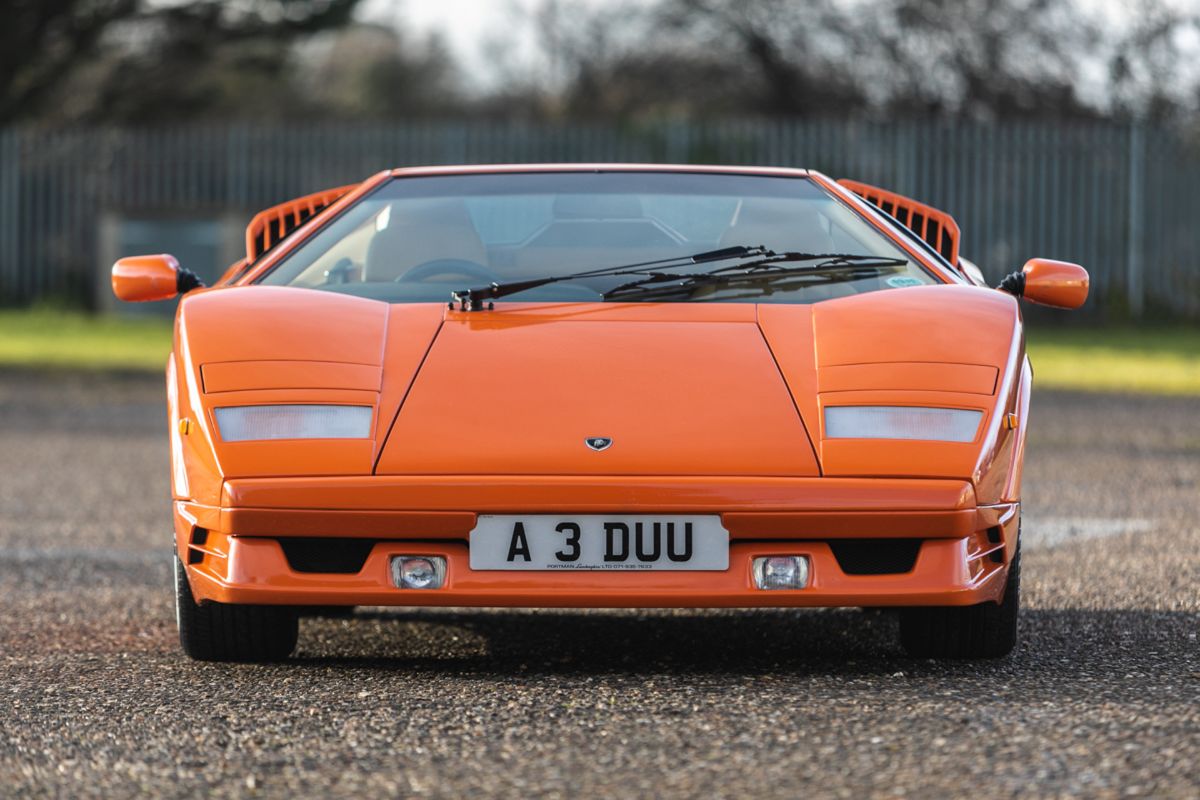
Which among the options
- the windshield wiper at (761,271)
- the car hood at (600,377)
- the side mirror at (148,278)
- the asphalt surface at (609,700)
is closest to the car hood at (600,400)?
the car hood at (600,377)

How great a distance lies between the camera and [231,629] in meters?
4.09

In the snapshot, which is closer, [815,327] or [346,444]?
[346,444]

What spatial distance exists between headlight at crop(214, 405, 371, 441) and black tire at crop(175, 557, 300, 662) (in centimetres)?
39

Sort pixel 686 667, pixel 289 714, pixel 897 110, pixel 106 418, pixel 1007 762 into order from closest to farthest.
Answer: pixel 1007 762
pixel 289 714
pixel 686 667
pixel 106 418
pixel 897 110

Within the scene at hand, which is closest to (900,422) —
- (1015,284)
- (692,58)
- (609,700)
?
(609,700)

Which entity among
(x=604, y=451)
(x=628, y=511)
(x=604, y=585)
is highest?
(x=604, y=451)

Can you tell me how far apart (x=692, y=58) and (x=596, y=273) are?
27303mm

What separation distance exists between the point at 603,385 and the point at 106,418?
353 inches

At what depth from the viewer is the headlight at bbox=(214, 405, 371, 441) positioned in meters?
3.86

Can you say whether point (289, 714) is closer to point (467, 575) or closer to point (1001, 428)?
point (467, 575)

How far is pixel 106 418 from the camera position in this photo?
12281 mm

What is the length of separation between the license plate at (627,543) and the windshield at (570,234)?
0.79 m

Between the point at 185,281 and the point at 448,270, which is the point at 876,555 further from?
the point at 185,281

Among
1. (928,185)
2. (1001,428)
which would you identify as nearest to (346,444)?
(1001,428)
